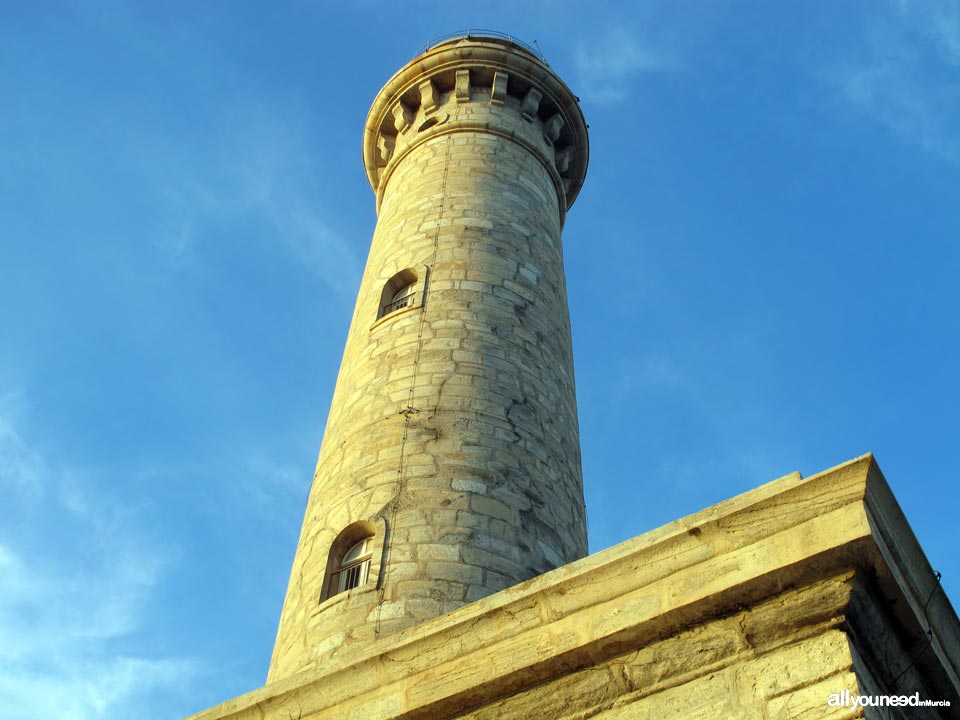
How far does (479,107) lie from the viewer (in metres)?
14.1

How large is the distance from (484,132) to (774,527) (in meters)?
9.61

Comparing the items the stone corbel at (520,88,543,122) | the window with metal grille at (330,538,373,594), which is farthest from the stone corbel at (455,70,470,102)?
the window with metal grille at (330,538,373,594)

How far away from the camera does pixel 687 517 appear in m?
5.02

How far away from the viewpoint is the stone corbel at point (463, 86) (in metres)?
14.4

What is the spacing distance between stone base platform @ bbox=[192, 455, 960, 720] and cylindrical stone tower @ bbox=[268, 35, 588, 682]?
190 centimetres

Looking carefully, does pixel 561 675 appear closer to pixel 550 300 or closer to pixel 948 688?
pixel 948 688

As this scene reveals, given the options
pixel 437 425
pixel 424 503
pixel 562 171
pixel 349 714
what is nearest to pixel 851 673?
pixel 349 714

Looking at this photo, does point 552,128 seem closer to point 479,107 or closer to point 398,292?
point 479,107

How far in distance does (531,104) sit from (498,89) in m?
→ 0.47

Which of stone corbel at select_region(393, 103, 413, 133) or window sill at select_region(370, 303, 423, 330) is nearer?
window sill at select_region(370, 303, 423, 330)

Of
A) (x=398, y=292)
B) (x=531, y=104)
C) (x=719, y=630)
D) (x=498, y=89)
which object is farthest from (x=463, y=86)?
(x=719, y=630)

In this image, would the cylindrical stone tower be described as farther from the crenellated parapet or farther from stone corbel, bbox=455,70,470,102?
stone corbel, bbox=455,70,470,102

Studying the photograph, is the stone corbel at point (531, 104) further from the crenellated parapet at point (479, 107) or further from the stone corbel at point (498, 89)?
the stone corbel at point (498, 89)

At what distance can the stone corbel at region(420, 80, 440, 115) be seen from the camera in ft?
47.5
